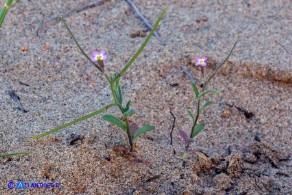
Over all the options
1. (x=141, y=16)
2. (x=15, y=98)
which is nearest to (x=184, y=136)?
Result: (x=15, y=98)

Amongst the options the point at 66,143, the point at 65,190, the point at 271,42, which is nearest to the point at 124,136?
the point at 66,143

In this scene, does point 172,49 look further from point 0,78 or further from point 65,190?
point 65,190

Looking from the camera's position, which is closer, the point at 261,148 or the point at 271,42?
the point at 261,148

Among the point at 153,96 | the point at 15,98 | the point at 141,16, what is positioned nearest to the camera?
the point at 15,98

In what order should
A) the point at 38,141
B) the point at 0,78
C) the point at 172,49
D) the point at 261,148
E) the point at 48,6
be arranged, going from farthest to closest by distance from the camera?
the point at 48,6, the point at 172,49, the point at 0,78, the point at 261,148, the point at 38,141

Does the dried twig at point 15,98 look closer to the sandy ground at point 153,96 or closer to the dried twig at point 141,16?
the sandy ground at point 153,96

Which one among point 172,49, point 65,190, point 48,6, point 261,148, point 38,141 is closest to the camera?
point 65,190

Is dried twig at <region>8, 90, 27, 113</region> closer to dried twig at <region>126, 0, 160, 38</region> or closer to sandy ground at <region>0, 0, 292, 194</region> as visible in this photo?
sandy ground at <region>0, 0, 292, 194</region>

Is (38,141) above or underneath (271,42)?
above

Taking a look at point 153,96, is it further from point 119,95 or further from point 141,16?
point 141,16
